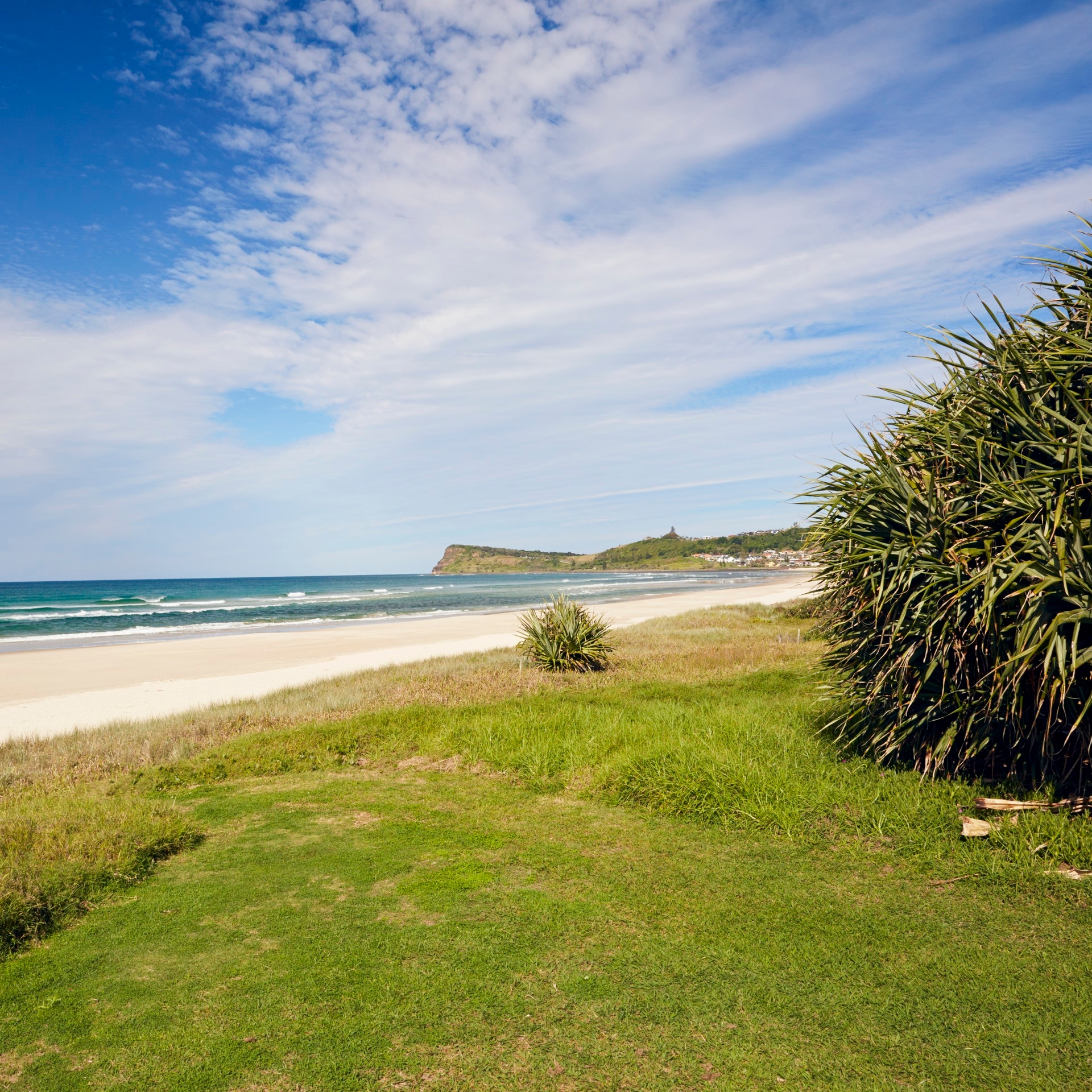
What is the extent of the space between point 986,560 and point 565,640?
11438 mm

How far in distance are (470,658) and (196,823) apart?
13654 millimetres

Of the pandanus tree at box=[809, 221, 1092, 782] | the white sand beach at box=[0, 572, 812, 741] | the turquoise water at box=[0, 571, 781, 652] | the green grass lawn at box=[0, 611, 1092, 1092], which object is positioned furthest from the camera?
the turquoise water at box=[0, 571, 781, 652]

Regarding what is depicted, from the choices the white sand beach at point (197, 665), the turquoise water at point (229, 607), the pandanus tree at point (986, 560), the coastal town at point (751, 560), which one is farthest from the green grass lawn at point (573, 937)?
the coastal town at point (751, 560)

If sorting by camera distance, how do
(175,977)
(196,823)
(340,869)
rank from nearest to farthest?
(175,977)
(340,869)
(196,823)

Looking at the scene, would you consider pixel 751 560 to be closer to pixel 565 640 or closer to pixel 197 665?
pixel 197 665

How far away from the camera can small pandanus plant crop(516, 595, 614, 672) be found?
1709 centimetres

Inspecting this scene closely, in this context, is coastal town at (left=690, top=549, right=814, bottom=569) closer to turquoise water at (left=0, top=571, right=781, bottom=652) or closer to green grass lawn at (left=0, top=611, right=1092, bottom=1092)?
turquoise water at (left=0, top=571, right=781, bottom=652)

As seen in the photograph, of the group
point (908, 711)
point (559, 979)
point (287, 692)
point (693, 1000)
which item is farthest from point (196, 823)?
point (287, 692)

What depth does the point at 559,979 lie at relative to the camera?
4.46m

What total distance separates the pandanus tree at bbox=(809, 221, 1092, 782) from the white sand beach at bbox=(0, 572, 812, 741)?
9.33 ft

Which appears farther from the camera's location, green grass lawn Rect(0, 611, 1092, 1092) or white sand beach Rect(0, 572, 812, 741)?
white sand beach Rect(0, 572, 812, 741)

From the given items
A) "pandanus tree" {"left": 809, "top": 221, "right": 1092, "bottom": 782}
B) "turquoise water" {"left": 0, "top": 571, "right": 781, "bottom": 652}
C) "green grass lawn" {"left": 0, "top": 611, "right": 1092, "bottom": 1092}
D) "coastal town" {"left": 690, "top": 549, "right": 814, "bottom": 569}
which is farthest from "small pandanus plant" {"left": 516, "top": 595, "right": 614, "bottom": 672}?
"coastal town" {"left": 690, "top": 549, "right": 814, "bottom": 569}

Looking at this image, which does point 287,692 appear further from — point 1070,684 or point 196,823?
point 1070,684

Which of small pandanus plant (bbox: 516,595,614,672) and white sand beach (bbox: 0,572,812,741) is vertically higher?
small pandanus plant (bbox: 516,595,614,672)
